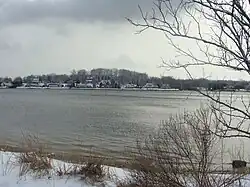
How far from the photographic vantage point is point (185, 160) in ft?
19.3

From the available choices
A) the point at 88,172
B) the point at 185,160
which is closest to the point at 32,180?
the point at 88,172

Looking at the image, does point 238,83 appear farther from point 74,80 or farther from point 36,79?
point 36,79

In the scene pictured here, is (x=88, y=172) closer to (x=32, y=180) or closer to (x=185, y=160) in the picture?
Answer: (x=32, y=180)

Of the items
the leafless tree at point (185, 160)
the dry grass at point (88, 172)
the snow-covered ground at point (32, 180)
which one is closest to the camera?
the leafless tree at point (185, 160)

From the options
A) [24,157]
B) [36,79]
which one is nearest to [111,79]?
[36,79]

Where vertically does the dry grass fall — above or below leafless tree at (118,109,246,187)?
below

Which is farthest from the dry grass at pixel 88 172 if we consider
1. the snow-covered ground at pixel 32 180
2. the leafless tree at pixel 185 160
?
the leafless tree at pixel 185 160

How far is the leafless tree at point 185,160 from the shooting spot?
5.56m

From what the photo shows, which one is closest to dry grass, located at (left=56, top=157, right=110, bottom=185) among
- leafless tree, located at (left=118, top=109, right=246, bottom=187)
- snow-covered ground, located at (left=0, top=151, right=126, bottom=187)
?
snow-covered ground, located at (left=0, top=151, right=126, bottom=187)

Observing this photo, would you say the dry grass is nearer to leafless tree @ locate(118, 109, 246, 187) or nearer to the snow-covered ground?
the snow-covered ground

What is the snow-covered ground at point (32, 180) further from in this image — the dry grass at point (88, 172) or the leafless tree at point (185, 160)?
the leafless tree at point (185, 160)

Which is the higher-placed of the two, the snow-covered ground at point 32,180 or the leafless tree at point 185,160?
the leafless tree at point 185,160

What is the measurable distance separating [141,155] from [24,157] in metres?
3.33

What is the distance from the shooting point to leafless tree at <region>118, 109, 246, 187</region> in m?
5.56
